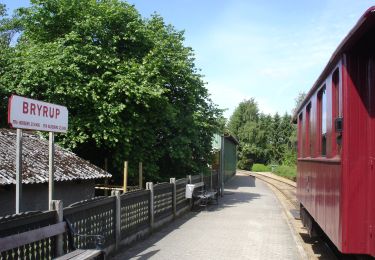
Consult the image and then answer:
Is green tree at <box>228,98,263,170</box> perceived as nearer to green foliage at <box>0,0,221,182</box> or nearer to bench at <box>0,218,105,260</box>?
green foliage at <box>0,0,221,182</box>

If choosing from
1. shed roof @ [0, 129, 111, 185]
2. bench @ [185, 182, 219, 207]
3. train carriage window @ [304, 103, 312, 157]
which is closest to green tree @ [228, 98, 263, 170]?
bench @ [185, 182, 219, 207]

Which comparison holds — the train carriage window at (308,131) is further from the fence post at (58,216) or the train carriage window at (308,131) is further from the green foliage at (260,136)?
the green foliage at (260,136)

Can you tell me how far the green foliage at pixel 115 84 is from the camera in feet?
55.8

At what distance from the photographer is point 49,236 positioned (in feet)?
19.5

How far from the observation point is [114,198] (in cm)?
905

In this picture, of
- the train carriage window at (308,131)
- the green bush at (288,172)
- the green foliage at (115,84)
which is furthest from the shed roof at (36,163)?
the green bush at (288,172)

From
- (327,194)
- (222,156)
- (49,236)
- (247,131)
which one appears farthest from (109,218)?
(247,131)

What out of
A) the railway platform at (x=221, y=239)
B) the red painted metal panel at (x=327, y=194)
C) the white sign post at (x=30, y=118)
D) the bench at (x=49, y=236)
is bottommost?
the railway platform at (x=221, y=239)

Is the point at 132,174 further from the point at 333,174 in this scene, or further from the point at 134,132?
the point at 333,174

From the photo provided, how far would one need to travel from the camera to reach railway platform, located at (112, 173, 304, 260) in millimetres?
9133

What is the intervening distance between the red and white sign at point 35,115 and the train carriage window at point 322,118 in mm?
3783

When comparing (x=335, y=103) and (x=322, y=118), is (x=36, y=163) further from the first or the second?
(x=335, y=103)

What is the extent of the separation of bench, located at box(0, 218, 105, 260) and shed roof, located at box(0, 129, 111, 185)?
4.47 meters

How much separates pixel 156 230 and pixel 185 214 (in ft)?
14.3
